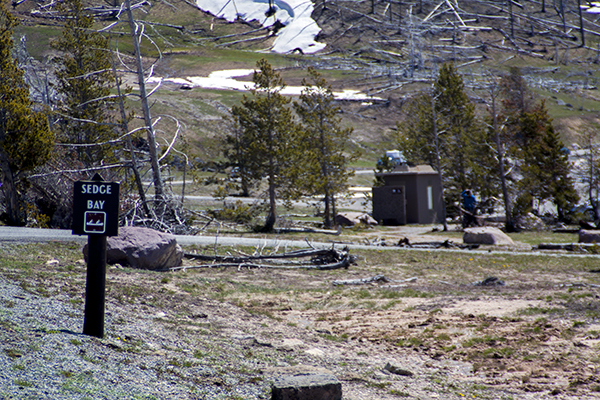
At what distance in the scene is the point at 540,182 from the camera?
30.1 m

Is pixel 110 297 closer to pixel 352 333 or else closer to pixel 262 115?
pixel 352 333

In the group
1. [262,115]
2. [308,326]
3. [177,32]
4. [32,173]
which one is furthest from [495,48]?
[308,326]

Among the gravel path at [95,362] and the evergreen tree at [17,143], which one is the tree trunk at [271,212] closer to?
the evergreen tree at [17,143]

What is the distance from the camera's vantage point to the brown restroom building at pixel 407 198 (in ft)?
93.4

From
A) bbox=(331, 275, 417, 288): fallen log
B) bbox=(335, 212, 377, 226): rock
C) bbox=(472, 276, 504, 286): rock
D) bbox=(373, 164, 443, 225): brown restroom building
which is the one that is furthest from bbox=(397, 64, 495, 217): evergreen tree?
bbox=(472, 276, 504, 286): rock

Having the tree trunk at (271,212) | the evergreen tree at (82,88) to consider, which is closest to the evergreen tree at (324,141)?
the tree trunk at (271,212)

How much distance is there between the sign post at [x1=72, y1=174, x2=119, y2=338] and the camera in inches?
203

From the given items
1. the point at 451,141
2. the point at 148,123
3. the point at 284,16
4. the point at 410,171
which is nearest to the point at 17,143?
the point at 148,123

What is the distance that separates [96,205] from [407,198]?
24.8 metres

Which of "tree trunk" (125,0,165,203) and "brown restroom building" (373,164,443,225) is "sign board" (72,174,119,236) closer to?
"tree trunk" (125,0,165,203)

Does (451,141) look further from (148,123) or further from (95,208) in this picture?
(95,208)

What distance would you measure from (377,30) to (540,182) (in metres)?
99.9

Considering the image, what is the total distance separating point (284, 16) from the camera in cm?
13975

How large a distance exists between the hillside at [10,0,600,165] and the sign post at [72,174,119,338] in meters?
48.3
